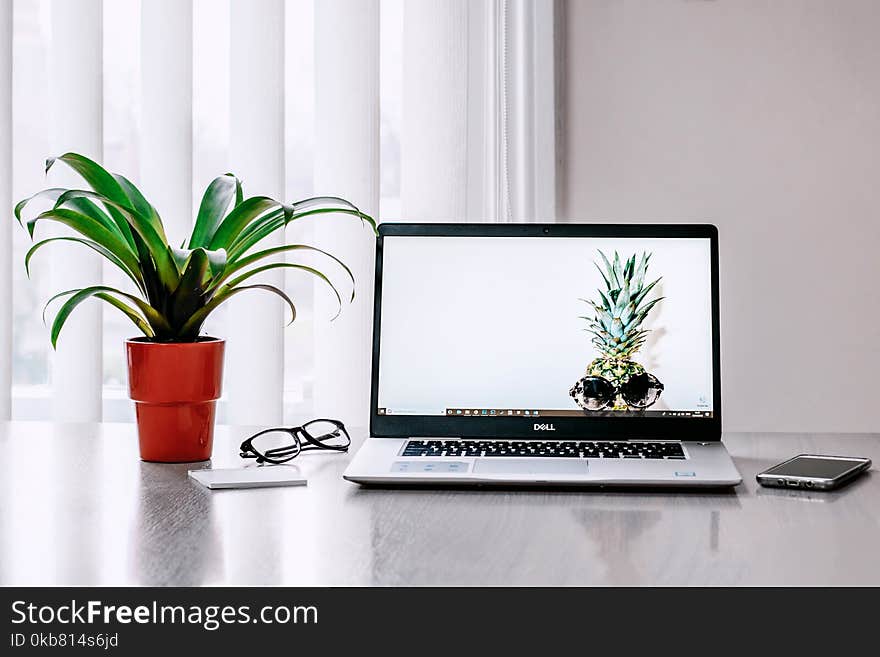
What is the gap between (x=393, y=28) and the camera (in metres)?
1.70

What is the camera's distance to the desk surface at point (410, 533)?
2.20 ft

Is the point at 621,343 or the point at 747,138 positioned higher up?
the point at 747,138

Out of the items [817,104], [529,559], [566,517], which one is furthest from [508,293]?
[817,104]

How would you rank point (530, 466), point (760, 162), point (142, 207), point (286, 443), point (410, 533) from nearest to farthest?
point (410, 533) → point (530, 466) → point (142, 207) → point (286, 443) → point (760, 162)

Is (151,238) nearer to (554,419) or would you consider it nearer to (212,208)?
(212,208)

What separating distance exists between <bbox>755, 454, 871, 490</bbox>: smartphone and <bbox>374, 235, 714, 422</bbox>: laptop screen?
0.37ft

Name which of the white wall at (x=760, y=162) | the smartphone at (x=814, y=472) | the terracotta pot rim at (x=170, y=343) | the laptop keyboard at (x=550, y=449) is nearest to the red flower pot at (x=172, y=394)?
the terracotta pot rim at (x=170, y=343)

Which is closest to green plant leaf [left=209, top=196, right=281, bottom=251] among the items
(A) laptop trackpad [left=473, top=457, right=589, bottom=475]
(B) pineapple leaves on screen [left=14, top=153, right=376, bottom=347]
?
(B) pineapple leaves on screen [left=14, top=153, right=376, bottom=347]

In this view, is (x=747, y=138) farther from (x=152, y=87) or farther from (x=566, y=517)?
(x=566, y=517)

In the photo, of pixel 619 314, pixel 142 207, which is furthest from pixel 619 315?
pixel 142 207

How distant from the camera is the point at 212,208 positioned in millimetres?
1070

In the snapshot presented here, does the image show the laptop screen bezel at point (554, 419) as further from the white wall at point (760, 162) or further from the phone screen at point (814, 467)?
the white wall at point (760, 162)

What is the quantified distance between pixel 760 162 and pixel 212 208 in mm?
1092
